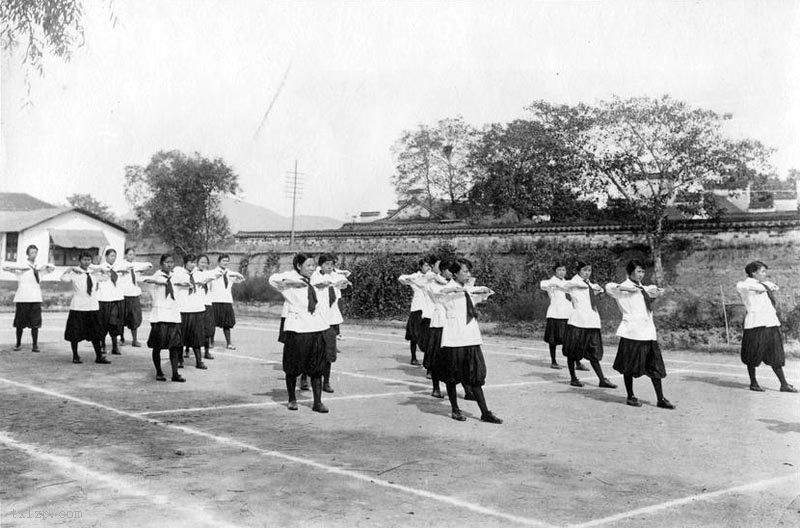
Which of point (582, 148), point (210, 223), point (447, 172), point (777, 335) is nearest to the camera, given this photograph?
point (777, 335)

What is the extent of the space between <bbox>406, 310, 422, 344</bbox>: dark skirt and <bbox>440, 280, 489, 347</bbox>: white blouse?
384 cm

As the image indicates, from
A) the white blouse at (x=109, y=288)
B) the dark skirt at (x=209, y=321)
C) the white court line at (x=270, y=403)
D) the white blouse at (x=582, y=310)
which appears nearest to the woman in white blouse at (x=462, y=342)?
the white court line at (x=270, y=403)

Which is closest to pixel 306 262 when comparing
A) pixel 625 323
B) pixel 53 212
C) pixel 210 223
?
pixel 625 323

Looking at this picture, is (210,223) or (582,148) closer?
(582,148)

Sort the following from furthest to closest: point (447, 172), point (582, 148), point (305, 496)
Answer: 1. point (447, 172)
2. point (582, 148)
3. point (305, 496)

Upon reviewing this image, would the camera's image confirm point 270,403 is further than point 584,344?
No

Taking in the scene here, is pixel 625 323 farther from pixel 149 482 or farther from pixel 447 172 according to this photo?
pixel 447 172

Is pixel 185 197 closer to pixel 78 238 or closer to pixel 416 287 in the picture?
pixel 78 238

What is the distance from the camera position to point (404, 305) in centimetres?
2605

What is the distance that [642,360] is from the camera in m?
8.55

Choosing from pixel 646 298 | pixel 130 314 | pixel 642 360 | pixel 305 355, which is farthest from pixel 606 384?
pixel 130 314

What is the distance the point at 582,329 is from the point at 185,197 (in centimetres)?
4269

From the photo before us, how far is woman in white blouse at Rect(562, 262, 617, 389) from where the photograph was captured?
10258mm

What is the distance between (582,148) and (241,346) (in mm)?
14933
